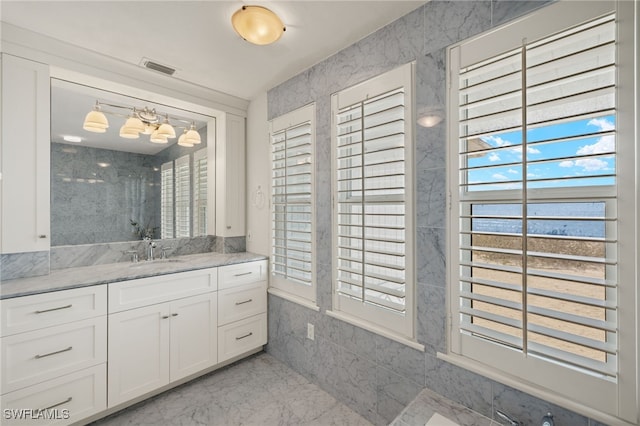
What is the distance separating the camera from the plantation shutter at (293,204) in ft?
A: 7.82

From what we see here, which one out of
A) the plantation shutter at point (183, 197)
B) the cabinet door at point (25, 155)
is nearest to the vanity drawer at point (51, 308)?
the cabinet door at point (25, 155)

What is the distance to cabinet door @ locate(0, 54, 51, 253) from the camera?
186 centimetres

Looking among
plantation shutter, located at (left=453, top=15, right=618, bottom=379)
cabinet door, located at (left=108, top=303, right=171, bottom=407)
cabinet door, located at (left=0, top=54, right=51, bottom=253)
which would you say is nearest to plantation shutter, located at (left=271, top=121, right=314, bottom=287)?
cabinet door, located at (left=108, top=303, right=171, bottom=407)

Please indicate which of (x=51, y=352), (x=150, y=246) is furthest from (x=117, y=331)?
(x=150, y=246)

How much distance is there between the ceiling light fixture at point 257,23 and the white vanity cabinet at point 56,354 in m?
1.91

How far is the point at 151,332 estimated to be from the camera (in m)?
2.11

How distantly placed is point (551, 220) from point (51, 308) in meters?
2.74

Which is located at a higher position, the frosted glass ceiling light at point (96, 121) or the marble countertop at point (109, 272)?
the frosted glass ceiling light at point (96, 121)

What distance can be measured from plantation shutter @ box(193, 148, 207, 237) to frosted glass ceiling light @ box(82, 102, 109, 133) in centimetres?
84

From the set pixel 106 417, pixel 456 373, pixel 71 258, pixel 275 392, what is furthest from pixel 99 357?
pixel 456 373

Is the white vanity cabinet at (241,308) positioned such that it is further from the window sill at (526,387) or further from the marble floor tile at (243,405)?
the window sill at (526,387)

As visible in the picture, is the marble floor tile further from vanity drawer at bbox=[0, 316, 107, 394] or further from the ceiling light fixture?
the ceiling light fixture

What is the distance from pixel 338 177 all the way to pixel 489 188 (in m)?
1.01

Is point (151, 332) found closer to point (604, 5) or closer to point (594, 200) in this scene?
point (594, 200)
